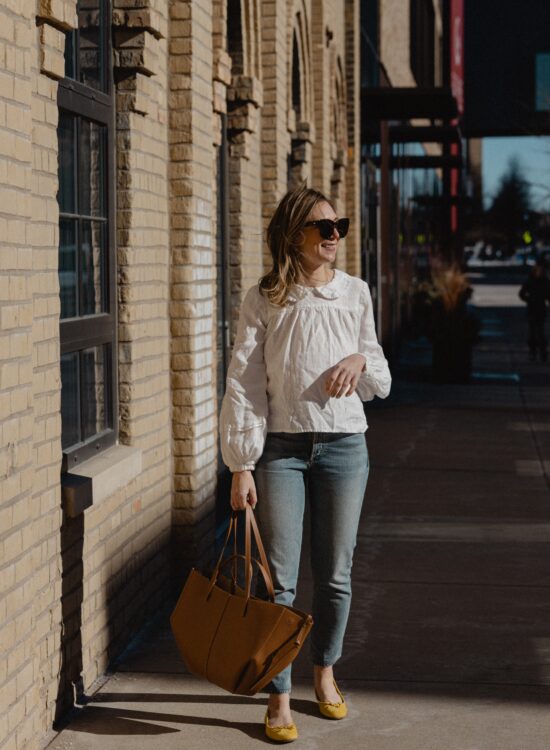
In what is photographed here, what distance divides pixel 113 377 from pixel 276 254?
1.48 m

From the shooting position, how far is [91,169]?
6.08 meters

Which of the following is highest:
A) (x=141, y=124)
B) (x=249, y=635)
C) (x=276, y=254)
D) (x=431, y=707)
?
(x=141, y=124)

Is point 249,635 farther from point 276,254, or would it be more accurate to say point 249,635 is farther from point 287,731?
point 276,254

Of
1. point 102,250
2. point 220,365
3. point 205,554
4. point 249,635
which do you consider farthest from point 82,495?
point 220,365

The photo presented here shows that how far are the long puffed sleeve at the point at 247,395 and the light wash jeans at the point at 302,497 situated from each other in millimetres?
94

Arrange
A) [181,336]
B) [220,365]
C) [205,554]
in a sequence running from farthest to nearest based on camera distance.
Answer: [220,365], [205,554], [181,336]

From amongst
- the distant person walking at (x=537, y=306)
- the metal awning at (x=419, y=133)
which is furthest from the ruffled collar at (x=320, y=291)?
the distant person walking at (x=537, y=306)

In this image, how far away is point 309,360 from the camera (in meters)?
4.95

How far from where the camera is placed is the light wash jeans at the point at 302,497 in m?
4.93

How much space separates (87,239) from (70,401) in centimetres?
72

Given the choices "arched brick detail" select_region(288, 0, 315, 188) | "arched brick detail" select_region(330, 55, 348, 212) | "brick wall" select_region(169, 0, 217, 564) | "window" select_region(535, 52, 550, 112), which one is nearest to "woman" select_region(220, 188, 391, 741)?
"brick wall" select_region(169, 0, 217, 564)

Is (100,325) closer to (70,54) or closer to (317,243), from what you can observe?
(70,54)

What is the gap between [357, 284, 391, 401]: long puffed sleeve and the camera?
503 centimetres

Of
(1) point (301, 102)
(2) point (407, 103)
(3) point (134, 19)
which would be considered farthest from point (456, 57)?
(3) point (134, 19)
